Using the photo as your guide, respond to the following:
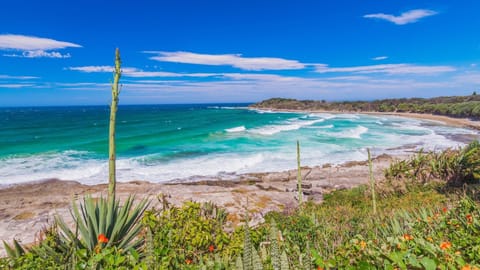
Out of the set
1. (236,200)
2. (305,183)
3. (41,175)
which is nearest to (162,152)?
(41,175)

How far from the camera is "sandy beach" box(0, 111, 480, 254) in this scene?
864cm

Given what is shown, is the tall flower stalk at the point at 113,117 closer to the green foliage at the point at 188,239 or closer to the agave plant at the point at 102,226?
the agave plant at the point at 102,226

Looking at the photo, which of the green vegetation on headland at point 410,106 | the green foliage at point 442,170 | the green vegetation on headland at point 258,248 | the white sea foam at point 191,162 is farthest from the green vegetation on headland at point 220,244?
the green vegetation on headland at point 410,106

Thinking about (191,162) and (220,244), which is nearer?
(220,244)

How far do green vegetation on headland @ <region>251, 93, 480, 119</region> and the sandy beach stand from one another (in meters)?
47.2

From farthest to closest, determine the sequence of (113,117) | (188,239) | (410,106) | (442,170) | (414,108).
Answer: (410,106)
(414,108)
(442,170)
(113,117)
(188,239)

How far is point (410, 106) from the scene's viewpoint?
76.1m

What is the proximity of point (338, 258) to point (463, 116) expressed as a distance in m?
66.8

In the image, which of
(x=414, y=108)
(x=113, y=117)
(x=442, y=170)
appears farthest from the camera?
(x=414, y=108)

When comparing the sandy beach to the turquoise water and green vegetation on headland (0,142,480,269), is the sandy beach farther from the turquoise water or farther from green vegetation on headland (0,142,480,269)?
green vegetation on headland (0,142,480,269)

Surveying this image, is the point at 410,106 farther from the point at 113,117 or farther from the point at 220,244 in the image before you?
the point at 113,117

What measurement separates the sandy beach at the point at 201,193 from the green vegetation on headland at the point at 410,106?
1859 inches

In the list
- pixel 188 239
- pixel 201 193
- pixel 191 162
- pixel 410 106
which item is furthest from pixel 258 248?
pixel 410 106

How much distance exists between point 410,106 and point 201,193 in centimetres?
7961
